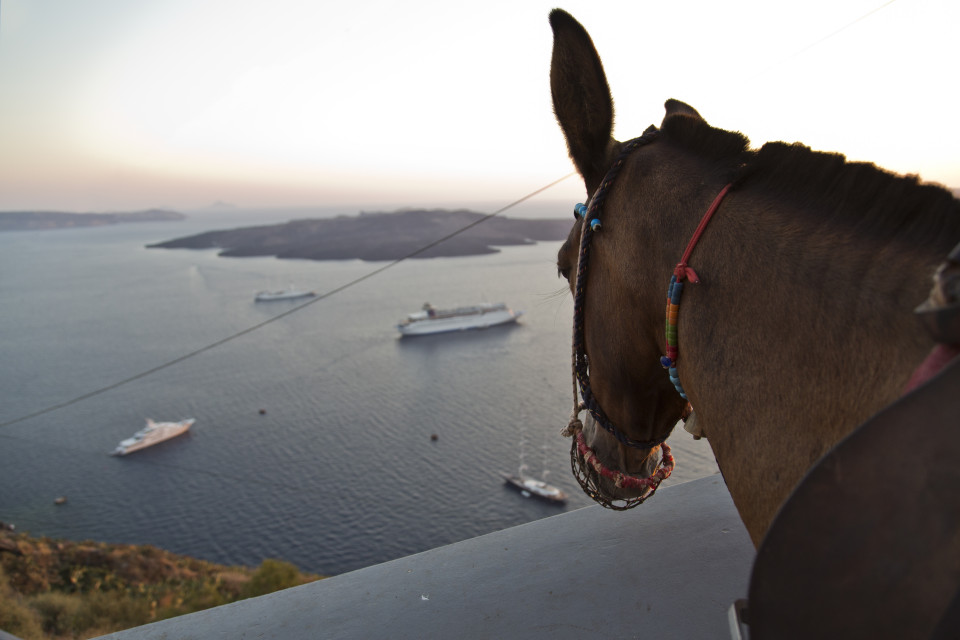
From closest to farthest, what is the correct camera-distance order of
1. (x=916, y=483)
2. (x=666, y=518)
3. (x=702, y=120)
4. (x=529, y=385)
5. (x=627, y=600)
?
(x=916, y=483)
(x=702, y=120)
(x=627, y=600)
(x=666, y=518)
(x=529, y=385)

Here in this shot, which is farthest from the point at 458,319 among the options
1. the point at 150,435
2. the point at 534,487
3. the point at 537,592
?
the point at 537,592

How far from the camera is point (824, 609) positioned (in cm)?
41

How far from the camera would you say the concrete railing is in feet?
4.16

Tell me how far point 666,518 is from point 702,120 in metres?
1.28

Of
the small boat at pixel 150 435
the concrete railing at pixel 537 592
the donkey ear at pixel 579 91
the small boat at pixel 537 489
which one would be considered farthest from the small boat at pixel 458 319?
the donkey ear at pixel 579 91

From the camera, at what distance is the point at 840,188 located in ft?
→ 1.83

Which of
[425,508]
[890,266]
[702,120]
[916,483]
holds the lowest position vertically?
[425,508]

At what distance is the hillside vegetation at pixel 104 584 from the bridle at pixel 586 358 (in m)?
6.11

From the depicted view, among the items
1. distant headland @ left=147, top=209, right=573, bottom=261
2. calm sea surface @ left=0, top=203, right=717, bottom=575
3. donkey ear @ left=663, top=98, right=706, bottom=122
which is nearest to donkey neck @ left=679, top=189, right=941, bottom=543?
donkey ear @ left=663, top=98, right=706, bottom=122

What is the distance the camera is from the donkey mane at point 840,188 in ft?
1.59

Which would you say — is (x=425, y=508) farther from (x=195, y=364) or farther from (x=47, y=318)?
(x=47, y=318)

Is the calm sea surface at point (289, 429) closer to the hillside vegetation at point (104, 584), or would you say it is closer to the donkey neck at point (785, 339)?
the hillside vegetation at point (104, 584)

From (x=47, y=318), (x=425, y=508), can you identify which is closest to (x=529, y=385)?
(x=425, y=508)

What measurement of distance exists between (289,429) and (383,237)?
5019cm
